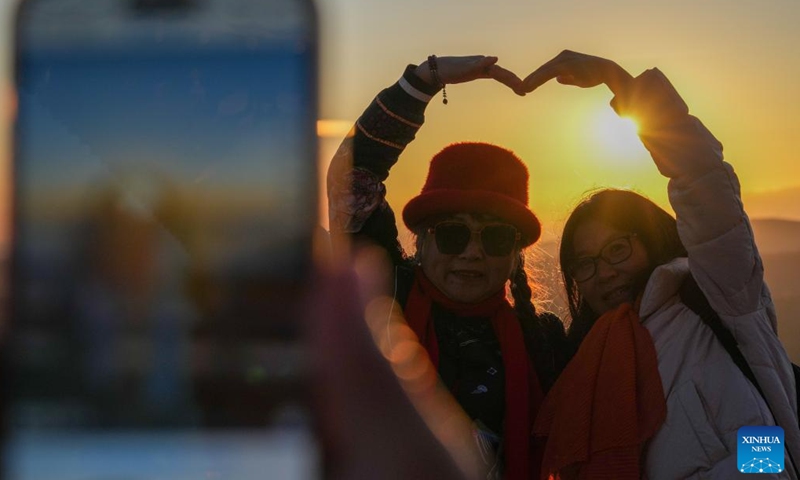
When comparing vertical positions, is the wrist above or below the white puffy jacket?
above

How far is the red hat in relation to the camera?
10.8ft

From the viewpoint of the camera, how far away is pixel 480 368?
10.2 ft

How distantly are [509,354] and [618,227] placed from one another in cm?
59

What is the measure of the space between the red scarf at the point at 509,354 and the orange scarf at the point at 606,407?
7 centimetres

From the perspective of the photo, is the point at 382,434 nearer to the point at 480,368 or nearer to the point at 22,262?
the point at 22,262

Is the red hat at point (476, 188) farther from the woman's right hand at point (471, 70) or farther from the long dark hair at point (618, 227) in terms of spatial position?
the woman's right hand at point (471, 70)

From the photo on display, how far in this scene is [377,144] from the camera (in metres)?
3.35

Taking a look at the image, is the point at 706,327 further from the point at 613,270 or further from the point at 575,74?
the point at 575,74

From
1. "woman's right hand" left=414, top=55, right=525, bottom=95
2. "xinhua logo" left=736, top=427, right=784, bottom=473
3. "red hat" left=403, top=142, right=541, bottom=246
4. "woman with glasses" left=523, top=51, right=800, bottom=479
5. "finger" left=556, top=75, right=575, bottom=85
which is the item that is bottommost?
"xinhua logo" left=736, top=427, right=784, bottom=473

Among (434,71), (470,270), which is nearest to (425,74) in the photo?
(434,71)

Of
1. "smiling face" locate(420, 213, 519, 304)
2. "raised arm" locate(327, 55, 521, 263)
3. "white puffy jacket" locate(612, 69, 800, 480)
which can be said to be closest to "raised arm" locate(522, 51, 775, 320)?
"white puffy jacket" locate(612, 69, 800, 480)

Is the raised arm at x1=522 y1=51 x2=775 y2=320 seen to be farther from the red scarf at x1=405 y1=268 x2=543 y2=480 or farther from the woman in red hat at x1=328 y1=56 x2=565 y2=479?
the red scarf at x1=405 y1=268 x2=543 y2=480

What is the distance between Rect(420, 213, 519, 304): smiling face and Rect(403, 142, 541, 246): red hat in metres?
0.05

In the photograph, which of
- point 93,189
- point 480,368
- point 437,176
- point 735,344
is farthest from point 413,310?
point 93,189
